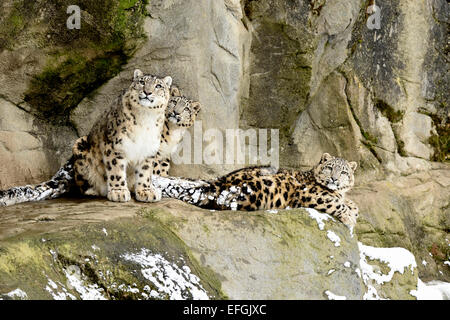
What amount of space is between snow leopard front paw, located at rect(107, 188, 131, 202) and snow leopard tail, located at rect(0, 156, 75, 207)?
780mm

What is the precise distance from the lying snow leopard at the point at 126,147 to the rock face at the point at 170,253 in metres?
0.27

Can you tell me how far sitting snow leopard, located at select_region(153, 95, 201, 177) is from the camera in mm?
8367

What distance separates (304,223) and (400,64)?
4142 millimetres

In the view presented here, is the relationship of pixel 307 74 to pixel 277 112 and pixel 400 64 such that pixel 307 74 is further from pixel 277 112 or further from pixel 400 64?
pixel 400 64

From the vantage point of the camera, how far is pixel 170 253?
5.82 meters

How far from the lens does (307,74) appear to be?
Answer: 919 cm

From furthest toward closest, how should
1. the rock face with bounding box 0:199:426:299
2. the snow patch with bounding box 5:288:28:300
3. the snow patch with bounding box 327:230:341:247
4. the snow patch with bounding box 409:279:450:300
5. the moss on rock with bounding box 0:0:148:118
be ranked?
1. the moss on rock with bounding box 0:0:148:118
2. the snow patch with bounding box 409:279:450:300
3. the snow patch with bounding box 327:230:341:247
4. the rock face with bounding box 0:199:426:299
5. the snow patch with bounding box 5:288:28:300

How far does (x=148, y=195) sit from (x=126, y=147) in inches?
21.7

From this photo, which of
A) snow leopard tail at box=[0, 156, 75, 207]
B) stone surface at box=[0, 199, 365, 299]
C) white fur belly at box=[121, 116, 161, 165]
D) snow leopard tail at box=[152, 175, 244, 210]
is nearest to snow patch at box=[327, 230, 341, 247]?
stone surface at box=[0, 199, 365, 299]

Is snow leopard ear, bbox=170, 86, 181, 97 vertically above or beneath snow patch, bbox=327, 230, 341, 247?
above

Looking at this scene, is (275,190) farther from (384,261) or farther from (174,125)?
(174,125)
